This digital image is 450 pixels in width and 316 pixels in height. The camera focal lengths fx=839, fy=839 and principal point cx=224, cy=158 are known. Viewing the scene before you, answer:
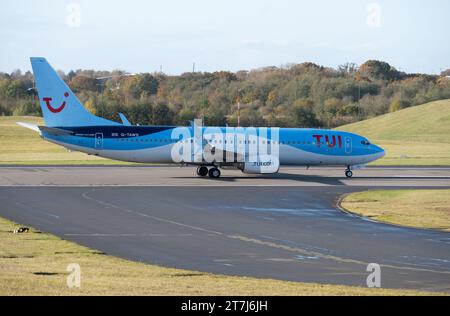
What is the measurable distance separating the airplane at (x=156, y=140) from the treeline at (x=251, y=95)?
5095cm

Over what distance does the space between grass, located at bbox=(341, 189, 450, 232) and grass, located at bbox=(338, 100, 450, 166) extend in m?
36.7

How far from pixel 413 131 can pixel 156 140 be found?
6846 cm

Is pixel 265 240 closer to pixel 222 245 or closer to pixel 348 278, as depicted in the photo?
pixel 222 245

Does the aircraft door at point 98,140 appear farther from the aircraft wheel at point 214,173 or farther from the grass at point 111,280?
the grass at point 111,280

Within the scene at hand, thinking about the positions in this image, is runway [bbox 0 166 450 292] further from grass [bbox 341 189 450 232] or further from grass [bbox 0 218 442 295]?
grass [bbox 0 218 442 295]

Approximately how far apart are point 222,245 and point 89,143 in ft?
90.9

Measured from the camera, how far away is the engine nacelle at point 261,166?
55281 mm

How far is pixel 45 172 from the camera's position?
59.1m

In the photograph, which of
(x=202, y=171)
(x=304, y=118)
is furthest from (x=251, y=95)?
(x=202, y=171)

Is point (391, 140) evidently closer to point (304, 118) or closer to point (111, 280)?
point (304, 118)

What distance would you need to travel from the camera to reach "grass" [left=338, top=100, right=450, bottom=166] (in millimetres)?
91688

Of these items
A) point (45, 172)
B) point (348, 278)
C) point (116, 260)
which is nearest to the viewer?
point (348, 278)

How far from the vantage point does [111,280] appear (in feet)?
65.1
